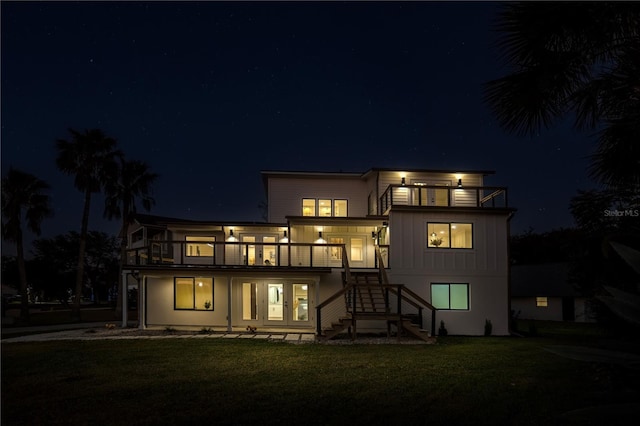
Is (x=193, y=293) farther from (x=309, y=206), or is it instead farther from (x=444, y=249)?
(x=444, y=249)

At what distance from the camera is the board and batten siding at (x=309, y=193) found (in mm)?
25000

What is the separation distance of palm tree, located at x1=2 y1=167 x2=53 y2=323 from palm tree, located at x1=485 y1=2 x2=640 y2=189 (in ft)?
98.7

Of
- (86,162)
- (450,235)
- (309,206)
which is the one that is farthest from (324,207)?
(86,162)

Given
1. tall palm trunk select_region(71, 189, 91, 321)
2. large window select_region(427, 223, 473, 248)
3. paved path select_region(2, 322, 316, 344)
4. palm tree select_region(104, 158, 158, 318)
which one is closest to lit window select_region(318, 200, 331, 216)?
large window select_region(427, 223, 473, 248)

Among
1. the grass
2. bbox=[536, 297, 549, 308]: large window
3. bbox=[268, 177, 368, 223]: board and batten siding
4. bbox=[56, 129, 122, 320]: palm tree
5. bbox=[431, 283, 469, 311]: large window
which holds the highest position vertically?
bbox=[56, 129, 122, 320]: palm tree

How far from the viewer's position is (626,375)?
1.92 meters

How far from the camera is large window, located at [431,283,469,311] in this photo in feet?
64.9

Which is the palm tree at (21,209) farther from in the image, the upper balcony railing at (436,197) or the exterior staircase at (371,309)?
the upper balcony railing at (436,197)

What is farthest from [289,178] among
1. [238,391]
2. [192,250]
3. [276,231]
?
[238,391]

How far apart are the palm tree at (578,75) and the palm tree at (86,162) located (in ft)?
86.3

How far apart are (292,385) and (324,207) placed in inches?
646

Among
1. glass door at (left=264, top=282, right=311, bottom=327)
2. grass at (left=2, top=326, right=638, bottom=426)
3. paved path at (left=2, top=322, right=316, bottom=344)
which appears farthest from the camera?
glass door at (left=264, top=282, right=311, bottom=327)

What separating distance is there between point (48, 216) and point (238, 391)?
Answer: 1020 inches

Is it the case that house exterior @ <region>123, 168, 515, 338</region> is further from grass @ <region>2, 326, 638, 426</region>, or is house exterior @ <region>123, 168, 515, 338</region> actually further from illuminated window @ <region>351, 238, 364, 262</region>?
grass @ <region>2, 326, 638, 426</region>
